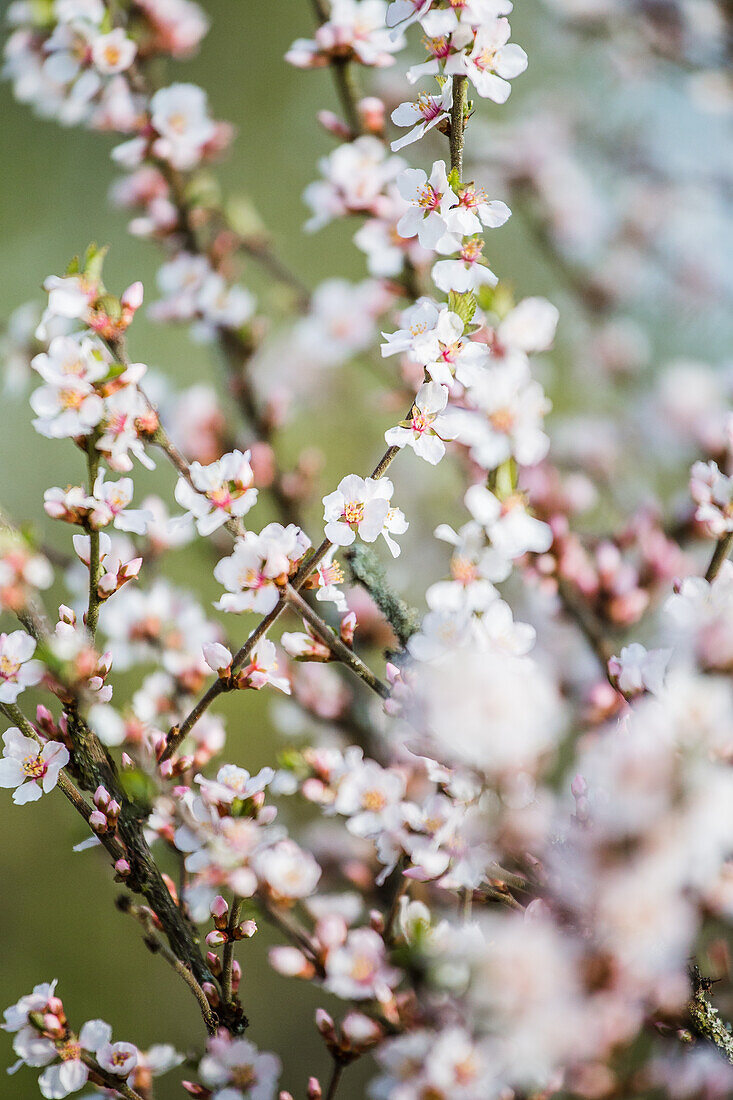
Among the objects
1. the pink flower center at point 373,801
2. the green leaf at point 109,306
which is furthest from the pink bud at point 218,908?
the green leaf at point 109,306

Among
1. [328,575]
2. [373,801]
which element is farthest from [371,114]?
[373,801]

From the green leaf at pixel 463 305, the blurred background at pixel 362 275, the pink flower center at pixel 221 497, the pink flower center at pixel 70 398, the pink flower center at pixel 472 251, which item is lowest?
the blurred background at pixel 362 275

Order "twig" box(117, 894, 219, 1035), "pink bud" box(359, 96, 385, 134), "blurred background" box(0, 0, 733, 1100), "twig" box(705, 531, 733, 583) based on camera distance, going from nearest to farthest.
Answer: "twig" box(117, 894, 219, 1035), "twig" box(705, 531, 733, 583), "pink bud" box(359, 96, 385, 134), "blurred background" box(0, 0, 733, 1100)

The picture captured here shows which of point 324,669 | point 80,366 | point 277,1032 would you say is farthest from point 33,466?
point 80,366

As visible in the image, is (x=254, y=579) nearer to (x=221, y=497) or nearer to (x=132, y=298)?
(x=221, y=497)

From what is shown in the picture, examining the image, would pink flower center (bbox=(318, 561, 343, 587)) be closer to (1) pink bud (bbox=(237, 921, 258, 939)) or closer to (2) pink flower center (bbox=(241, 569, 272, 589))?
(2) pink flower center (bbox=(241, 569, 272, 589))

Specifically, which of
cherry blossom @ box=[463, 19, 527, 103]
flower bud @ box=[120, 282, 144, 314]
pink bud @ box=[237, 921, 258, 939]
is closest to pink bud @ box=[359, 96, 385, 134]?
cherry blossom @ box=[463, 19, 527, 103]

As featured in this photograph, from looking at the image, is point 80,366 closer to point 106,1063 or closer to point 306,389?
point 106,1063

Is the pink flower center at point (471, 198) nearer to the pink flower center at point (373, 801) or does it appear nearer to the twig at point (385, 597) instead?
the twig at point (385, 597)
